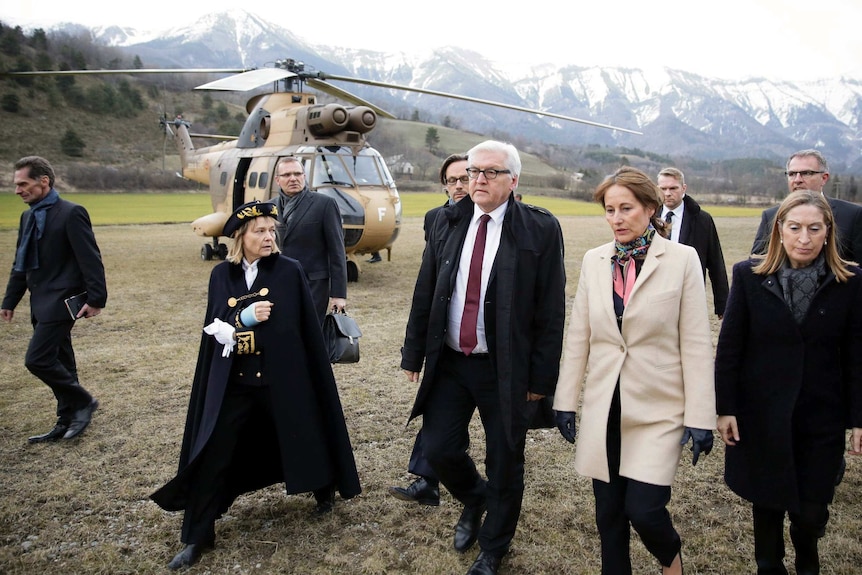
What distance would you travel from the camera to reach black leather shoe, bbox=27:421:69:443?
202 inches

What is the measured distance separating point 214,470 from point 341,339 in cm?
153

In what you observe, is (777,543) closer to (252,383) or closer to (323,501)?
(323,501)

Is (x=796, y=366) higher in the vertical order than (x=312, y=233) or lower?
lower

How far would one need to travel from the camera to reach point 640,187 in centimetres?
290

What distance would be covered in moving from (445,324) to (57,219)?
3529 mm

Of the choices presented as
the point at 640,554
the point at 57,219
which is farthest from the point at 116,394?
the point at 640,554

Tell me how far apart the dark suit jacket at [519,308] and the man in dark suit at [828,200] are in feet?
6.20

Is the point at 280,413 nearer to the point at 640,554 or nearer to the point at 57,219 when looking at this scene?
the point at 640,554

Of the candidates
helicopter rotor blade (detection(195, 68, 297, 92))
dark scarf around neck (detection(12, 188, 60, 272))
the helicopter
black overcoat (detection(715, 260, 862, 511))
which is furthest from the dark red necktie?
the helicopter

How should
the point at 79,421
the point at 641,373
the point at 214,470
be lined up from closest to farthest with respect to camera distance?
the point at 641,373 → the point at 214,470 → the point at 79,421

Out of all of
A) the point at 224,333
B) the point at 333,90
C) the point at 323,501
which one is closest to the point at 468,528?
the point at 323,501

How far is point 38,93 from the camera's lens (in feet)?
236

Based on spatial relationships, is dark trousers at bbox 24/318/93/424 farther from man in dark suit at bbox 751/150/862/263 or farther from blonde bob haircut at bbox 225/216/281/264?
man in dark suit at bbox 751/150/862/263

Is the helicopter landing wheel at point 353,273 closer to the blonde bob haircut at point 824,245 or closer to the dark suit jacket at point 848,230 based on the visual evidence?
the dark suit jacket at point 848,230
